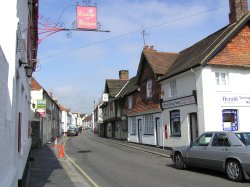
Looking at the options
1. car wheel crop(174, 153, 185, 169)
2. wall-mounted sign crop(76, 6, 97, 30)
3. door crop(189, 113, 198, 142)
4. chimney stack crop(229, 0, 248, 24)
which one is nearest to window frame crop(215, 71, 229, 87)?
door crop(189, 113, 198, 142)

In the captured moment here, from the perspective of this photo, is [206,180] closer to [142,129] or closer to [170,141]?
[170,141]

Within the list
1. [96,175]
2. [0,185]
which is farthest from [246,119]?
[0,185]

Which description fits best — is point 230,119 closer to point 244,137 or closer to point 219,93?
point 219,93

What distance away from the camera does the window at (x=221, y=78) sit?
821 inches

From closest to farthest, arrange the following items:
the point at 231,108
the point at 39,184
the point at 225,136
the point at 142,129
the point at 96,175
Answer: the point at 39,184 < the point at 225,136 < the point at 96,175 < the point at 231,108 < the point at 142,129

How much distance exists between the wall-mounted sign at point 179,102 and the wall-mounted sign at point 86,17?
404 inches

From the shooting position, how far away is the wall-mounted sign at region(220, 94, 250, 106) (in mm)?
20533

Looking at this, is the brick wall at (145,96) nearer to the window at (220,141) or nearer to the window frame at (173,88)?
the window frame at (173,88)

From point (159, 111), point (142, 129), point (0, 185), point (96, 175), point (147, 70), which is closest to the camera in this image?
point (0, 185)

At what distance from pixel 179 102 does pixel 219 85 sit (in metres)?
3.28

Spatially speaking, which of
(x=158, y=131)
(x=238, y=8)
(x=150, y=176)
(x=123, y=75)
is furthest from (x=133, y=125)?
(x=150, y=176)

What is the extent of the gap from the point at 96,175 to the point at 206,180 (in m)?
4.09

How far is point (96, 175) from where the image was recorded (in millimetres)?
13234

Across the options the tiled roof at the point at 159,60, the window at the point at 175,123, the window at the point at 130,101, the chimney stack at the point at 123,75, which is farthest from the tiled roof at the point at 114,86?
the window at the point at 175,123
